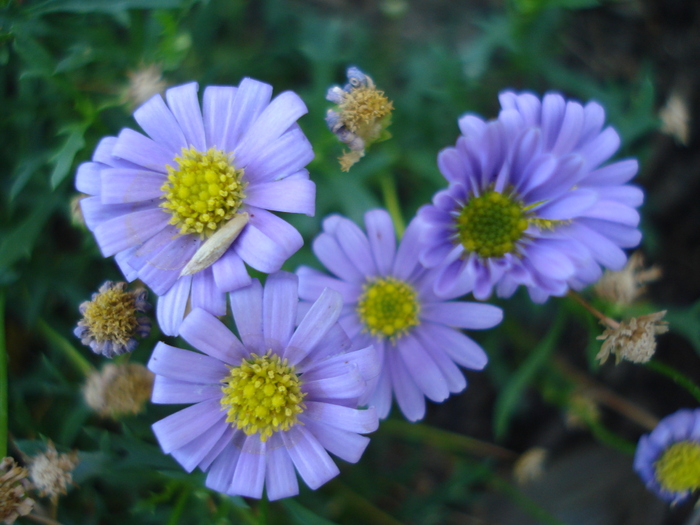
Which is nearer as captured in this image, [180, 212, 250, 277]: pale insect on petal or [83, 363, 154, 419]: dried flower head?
[180, 212, 250, 277]: pale insect on petal

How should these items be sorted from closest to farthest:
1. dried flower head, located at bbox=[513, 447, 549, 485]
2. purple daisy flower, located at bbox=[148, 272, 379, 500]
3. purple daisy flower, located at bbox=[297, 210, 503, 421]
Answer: purple daisy flower, located at bbox=[148, 272, 379, 500], purple daisy flower, located at bbox=[297, 210, 503, 421], dried flower head, located at bbox=[513, 447, 549, 485]

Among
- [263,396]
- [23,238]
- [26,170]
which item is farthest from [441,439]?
[26,170]

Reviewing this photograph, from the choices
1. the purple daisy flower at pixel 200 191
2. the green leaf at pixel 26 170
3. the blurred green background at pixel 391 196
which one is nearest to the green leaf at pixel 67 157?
the blurred green background at pixel 391 196

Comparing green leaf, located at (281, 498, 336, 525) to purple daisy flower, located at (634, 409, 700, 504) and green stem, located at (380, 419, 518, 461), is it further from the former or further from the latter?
purple daisy flower, located at (634, 409, 700, 504)

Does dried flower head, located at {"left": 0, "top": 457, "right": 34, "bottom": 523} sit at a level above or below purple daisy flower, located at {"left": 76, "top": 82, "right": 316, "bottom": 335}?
below

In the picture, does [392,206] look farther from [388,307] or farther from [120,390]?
[120,390]

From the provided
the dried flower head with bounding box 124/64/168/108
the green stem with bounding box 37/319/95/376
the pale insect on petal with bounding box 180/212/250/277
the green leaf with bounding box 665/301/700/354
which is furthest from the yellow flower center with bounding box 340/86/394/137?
the green leaf with bounding box 665/301/700/354

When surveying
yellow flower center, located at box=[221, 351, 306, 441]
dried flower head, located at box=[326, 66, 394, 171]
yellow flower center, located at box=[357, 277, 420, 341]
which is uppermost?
dried flower head, located at box=[326, 66, 394, 171]
